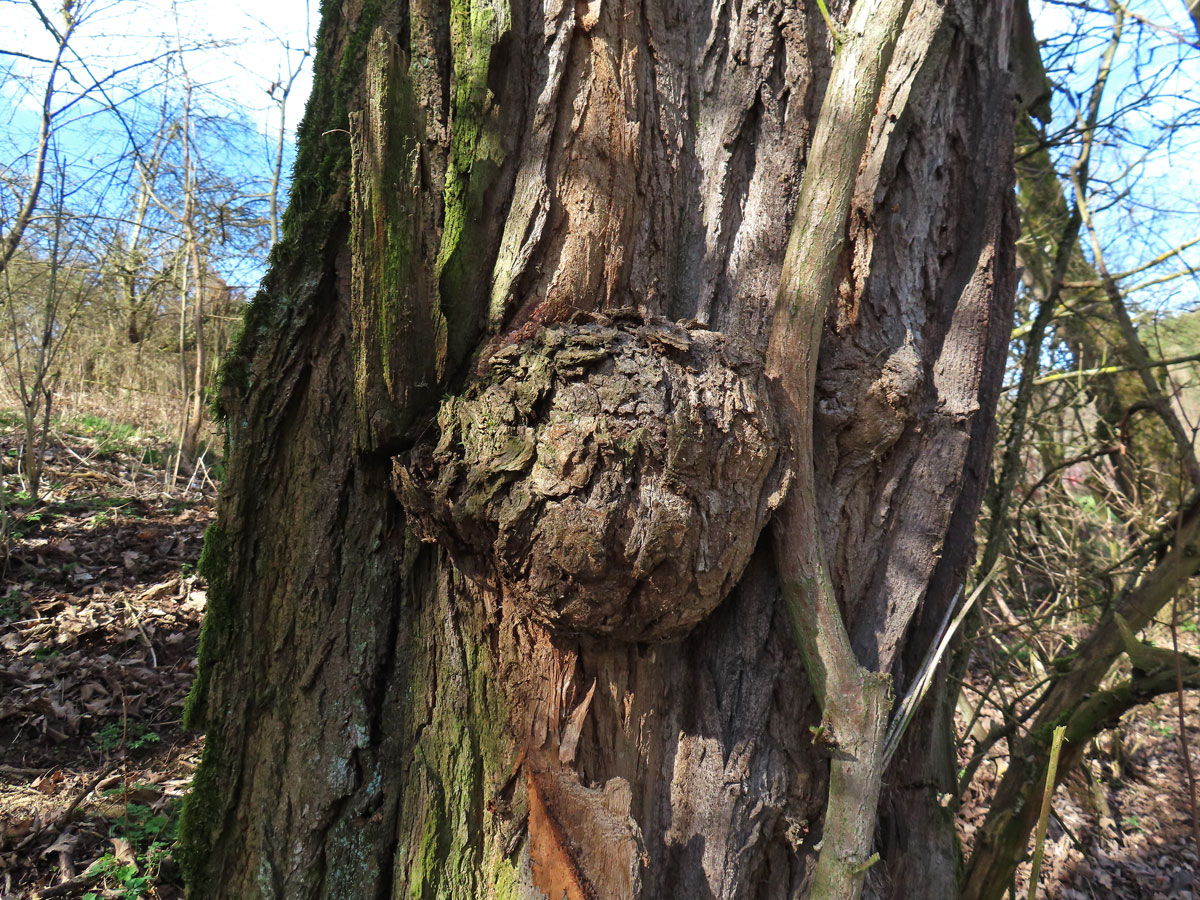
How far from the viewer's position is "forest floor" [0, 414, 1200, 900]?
2.66m

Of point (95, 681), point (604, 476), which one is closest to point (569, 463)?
point (604, 476)

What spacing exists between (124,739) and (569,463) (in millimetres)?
3261

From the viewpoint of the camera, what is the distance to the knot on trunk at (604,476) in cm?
121

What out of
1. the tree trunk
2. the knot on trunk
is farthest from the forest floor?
the knot on trunk

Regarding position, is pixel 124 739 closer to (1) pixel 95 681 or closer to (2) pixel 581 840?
(1) pixel 95 681

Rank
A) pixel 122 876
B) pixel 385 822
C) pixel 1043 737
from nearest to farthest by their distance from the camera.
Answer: pixel 385 822, pixel 1043 737, pixel 122 876

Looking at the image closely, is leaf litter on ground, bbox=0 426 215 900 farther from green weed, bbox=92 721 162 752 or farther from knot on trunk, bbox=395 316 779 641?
knot on trunk, bbox=395 316 779 641

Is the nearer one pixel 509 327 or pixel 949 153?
pixel 509 327

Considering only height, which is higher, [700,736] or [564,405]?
[564,405]

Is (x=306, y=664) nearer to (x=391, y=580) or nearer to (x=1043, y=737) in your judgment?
(x=391, y=580)

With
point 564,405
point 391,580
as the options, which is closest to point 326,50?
point 564,405

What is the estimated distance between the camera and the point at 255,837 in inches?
56.9

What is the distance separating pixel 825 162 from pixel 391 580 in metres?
1.24

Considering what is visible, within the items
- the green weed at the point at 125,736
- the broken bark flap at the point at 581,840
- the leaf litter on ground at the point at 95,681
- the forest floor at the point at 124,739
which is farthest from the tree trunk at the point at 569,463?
the green weed at the point at 125,736
